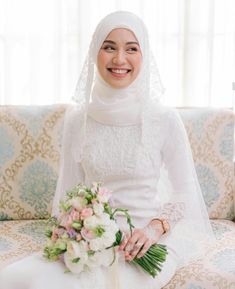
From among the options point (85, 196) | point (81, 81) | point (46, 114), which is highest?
point (81, 81)

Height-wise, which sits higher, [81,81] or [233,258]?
[81,81]

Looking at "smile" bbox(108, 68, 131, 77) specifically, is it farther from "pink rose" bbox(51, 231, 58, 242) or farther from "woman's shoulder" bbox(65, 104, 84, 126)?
"pink rose" bbox(51, 231, 58, 242)

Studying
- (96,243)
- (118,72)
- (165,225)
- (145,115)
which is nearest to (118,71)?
(118,72)

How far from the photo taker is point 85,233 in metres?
1.61

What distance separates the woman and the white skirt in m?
0.18

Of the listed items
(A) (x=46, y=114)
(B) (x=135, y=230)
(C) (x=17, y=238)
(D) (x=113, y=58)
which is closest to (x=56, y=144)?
(A) (x=46, y=114)

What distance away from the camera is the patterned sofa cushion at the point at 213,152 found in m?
2.50

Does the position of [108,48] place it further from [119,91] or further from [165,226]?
[165,226]

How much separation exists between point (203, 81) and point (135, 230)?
54.6 inches

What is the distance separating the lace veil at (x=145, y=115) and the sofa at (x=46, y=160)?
392 millimetres

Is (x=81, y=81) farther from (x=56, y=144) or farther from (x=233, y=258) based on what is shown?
(x=233, y=258)

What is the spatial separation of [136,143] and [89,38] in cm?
114

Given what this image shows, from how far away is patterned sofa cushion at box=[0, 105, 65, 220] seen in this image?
2.54m

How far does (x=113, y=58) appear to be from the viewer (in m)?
2.00
